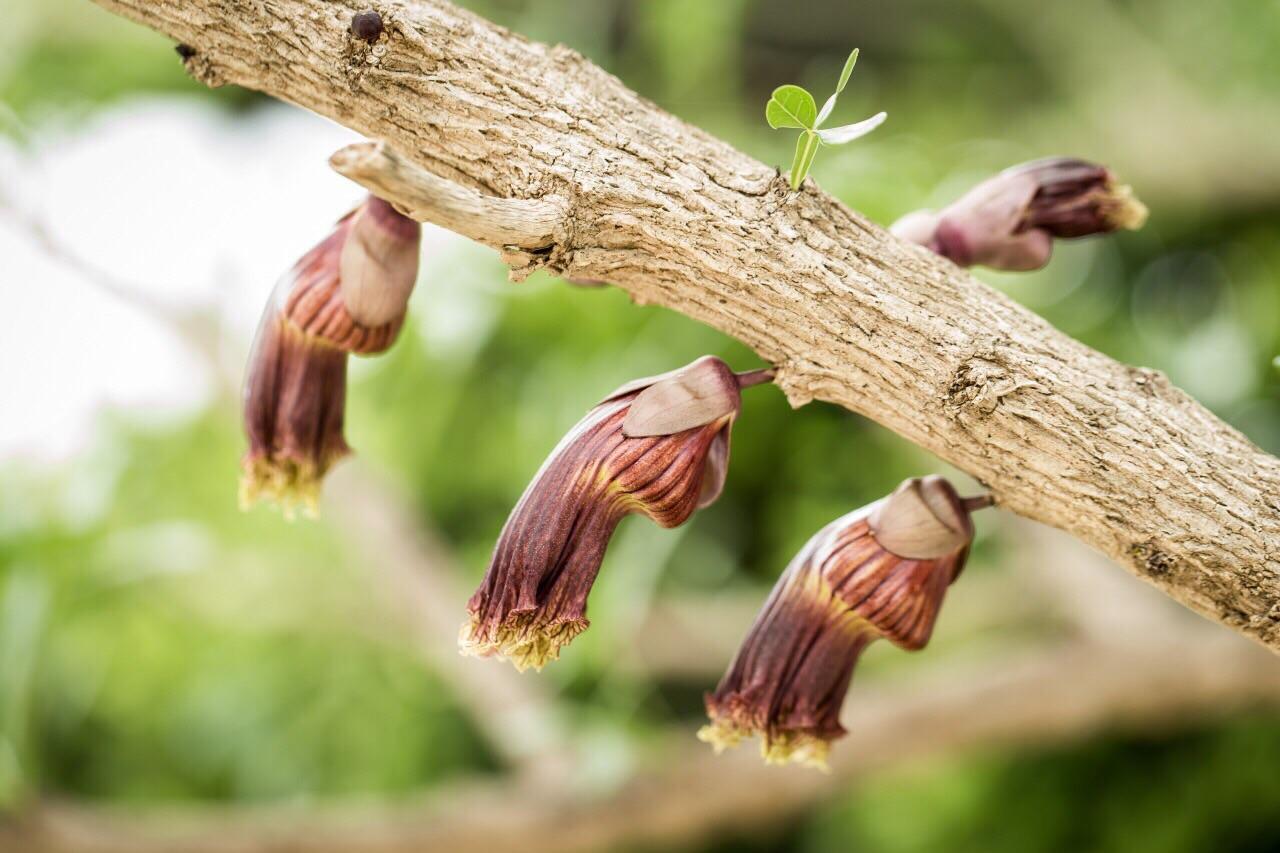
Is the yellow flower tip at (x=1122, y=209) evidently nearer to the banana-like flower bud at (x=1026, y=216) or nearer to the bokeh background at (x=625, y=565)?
the banana-like flower bud at (x=1026, y=216)

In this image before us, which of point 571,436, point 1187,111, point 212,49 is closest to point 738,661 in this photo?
point 571,436

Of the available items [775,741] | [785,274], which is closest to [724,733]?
[775,741]

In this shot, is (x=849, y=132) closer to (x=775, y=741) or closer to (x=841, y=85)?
(x=841, y=85)

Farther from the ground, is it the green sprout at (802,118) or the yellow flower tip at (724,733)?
the green sprout at (802,118)

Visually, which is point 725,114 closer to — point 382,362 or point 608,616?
point 382,362

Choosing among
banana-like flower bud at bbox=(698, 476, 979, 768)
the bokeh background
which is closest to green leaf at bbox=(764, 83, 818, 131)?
banana-like flower bud at bbox=(698, 476, 979, 768)

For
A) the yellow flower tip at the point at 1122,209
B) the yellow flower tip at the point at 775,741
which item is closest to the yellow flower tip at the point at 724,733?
the yellow flower tip at the point at 775,741
